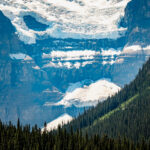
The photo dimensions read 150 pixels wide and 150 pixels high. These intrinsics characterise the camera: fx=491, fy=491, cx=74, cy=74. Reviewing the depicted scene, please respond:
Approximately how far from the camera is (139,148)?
627 ft

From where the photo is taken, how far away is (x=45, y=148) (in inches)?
7569

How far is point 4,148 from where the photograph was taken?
7249 inches

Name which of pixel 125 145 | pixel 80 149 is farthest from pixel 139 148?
pixel 80 149

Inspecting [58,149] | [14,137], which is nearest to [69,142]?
[58,149]

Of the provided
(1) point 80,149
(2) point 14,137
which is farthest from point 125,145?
(2) point 14,137

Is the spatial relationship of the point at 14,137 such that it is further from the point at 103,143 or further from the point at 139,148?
the point at 139,148

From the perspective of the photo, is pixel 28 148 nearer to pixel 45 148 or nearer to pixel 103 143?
pixel 45 148

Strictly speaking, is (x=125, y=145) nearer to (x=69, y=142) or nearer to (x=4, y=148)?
(x=69, y=142)

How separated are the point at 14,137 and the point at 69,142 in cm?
2225

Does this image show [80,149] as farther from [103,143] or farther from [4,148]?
[4,148]

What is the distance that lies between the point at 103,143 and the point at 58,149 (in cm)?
1959

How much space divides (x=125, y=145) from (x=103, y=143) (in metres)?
10.4

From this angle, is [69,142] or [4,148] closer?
[4,148]

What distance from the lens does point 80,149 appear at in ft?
625
